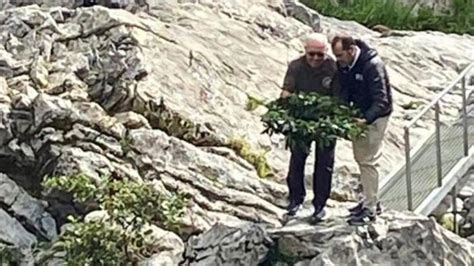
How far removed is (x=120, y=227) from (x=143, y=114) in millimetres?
2229

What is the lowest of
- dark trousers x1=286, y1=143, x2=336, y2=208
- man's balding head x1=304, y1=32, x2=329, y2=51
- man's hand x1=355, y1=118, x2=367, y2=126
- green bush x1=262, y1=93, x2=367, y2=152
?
dark trousers x1=286, y1=143, x2=336, y2=208

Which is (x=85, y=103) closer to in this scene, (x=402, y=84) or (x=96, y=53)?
(x=96, y=53)

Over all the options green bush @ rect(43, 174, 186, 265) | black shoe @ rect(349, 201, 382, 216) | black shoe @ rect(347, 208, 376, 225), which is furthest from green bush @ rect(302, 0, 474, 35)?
black shoe @ rect(347, 208, 376, 225)

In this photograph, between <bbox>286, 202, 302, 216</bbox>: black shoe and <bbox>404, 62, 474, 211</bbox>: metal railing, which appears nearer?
<bbox>286, 202, 302, 216</bbox>: black shoe

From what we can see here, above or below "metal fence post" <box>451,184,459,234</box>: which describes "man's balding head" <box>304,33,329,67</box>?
above

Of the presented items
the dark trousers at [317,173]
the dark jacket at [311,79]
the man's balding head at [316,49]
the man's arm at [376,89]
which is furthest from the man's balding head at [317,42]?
the dark trousers at [317,173]

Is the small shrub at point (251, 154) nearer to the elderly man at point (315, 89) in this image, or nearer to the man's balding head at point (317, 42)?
the elderly man at point (315, 89)

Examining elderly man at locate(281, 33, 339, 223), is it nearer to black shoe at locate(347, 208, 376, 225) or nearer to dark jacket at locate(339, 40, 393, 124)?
dark jacket at locate(339, 40, 393, 124)

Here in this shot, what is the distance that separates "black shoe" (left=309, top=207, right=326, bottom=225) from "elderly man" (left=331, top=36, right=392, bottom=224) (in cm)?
25

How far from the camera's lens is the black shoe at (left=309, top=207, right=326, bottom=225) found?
399 inches

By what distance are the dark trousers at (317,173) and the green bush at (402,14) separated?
11.0 meters

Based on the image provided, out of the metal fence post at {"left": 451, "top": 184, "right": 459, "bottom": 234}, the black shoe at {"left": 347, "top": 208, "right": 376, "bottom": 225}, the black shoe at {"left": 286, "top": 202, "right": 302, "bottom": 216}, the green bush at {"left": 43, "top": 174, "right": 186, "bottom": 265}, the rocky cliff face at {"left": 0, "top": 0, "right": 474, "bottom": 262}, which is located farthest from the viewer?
the metal fence post at {"left": 451, "top": 184, "right": 459, "bottom": 234}

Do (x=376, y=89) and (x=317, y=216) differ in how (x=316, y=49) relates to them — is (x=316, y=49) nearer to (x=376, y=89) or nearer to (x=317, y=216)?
(x=376, y=89)

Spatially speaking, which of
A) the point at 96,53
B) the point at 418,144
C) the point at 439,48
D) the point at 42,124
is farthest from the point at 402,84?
the point at 42,124
